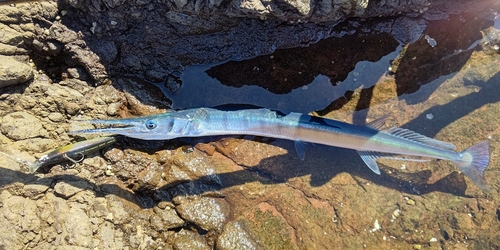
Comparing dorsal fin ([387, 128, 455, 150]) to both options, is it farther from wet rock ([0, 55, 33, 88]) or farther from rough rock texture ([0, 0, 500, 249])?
wet rock ([0, 55, 33, 88])

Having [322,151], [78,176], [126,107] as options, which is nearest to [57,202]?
[78,176]

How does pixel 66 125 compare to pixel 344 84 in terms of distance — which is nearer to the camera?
pixel 66 125

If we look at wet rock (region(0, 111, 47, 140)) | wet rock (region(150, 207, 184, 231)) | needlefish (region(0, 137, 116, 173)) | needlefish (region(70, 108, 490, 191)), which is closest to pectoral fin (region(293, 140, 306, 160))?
needlefish (region(70, 108, 490, 191))

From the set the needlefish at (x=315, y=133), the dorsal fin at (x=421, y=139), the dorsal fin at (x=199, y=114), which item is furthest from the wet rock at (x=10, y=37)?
the dorsal fin at (x=421, y=139)

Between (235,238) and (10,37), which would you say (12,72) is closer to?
(10,37)

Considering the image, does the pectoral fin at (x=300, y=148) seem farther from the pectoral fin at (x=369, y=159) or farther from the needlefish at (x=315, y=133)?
the pectoral fin at (x=369, y=159)

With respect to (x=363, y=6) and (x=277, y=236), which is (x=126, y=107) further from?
(x=363, y=6)
